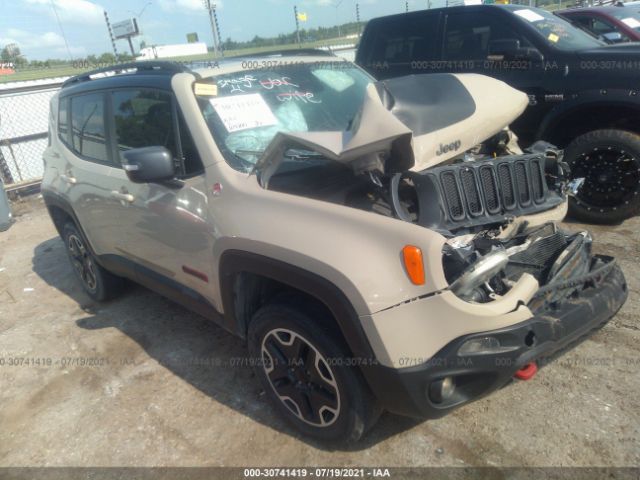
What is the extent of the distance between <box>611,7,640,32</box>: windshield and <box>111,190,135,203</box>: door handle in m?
8.43

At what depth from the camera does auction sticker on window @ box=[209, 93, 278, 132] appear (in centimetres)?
274

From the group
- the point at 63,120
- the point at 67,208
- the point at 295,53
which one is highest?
the point at 295,53

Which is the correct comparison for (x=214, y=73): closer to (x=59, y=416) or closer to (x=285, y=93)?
(x=285, y=93)

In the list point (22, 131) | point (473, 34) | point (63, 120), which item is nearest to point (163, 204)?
point (63, 120)

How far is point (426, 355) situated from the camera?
194 centimetres

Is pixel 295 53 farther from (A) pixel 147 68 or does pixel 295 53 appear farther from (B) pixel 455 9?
(B) pixel 455 9

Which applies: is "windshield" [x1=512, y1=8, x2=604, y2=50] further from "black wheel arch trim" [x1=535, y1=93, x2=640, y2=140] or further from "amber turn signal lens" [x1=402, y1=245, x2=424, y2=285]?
"amber turn signal lens" [x1=402, y1=245, x2=424, y2=285]

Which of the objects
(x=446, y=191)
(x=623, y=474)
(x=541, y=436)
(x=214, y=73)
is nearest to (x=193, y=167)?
(x=214, y=73)

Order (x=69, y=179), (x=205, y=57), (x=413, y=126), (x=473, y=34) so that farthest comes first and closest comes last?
1. (x=205, y=57)
2. (x=473, y=34)
3. (x=69, y=179)
4. (x=413, y=126)

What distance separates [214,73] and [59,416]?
2302mm

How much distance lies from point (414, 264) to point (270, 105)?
150 cm

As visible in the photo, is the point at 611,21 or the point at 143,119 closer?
the point at 143,119

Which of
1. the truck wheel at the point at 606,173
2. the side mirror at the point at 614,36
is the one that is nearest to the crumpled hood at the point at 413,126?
the truck wheel at the point at 606,173

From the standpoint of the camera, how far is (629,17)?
8.18 meters
